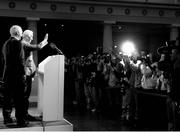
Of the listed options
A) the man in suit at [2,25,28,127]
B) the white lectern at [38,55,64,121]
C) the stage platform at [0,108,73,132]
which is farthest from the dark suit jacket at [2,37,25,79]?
the stage platform at [0,108,73,132]

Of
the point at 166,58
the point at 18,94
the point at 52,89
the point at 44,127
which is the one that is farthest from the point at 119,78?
the point at 18,94

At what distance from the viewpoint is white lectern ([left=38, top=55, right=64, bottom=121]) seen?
653cm

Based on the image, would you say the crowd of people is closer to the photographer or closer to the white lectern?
the photographer

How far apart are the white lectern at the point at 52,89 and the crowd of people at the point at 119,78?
2.02 metres

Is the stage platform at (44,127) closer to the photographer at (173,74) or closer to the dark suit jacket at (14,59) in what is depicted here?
the dark suit jacket at (14,59)

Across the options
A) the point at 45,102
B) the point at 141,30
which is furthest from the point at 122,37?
the point at 45,102

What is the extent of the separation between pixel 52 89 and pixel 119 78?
167 inches

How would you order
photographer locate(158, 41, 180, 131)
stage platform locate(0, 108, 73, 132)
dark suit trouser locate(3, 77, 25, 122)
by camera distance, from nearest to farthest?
photographer locate(158, 41, 180, 131), stage platform locate(0, 108, 73, 132), dark suit trouser locate(3, 77, 25, 122)

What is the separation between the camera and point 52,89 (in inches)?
259

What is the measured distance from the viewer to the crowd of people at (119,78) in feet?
27.2

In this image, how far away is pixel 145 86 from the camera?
889 centimetres

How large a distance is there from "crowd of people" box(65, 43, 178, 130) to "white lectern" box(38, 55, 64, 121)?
Answer: 2.02m

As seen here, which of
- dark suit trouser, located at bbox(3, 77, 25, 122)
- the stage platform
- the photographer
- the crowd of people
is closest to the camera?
the photographer

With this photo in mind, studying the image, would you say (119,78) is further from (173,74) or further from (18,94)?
(18,94)
